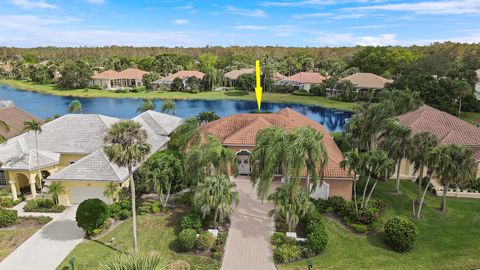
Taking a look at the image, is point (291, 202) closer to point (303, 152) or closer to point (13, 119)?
point (303, 152)

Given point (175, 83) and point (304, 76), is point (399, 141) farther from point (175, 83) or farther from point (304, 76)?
point (175, 83)

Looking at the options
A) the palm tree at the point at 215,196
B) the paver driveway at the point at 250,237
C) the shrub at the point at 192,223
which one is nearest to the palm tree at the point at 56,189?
the shrub at the point at 192,223

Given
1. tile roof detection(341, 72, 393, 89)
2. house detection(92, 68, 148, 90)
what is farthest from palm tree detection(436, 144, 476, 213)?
house detection(92, 68, 148, 90)

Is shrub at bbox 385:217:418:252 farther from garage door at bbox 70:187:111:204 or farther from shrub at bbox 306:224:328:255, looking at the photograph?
garage door at bbox 70:187:111:204

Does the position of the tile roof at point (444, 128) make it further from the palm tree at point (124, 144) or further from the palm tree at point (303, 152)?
the palm tree at point (124, 144)

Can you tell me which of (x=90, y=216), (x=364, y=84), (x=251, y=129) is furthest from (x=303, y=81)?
(x=90, y=216)
